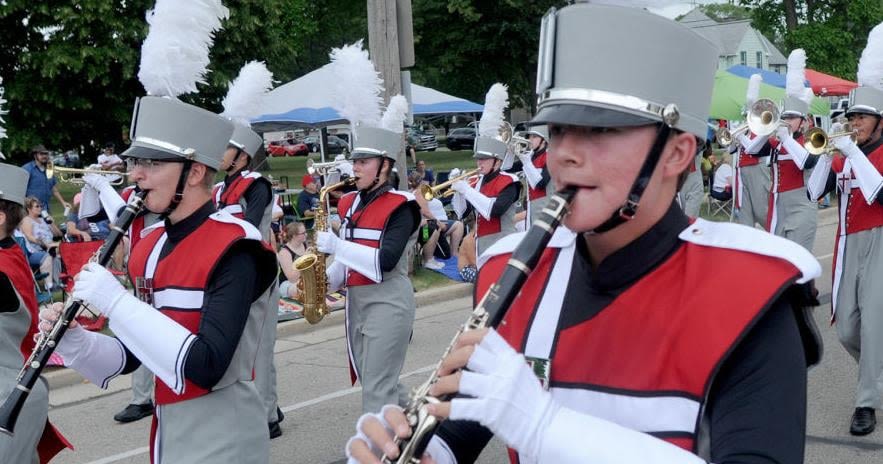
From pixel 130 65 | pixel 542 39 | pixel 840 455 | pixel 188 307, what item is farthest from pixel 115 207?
pixel 130 65

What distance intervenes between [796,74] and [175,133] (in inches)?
362

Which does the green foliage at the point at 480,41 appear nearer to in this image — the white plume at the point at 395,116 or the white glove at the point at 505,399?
the white plume at the point at 395,116

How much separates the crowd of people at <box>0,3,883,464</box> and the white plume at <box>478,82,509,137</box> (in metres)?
5.15

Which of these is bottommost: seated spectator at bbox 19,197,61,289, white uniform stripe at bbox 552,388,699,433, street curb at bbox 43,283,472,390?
street curb at bbox 43,283,472,390

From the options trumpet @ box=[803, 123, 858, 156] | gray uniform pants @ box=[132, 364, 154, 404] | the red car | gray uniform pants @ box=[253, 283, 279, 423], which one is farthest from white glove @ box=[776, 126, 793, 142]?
the red car

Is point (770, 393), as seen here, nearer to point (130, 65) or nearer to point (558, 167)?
point (558, 167)

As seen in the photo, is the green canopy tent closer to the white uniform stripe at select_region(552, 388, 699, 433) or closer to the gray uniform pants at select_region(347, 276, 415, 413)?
the gray uniform pants at select_region(347, 276, 415, 413)

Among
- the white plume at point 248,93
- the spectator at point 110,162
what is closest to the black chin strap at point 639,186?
the spectator at point 110,162

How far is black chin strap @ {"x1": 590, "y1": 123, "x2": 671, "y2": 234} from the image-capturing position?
1.92 meters

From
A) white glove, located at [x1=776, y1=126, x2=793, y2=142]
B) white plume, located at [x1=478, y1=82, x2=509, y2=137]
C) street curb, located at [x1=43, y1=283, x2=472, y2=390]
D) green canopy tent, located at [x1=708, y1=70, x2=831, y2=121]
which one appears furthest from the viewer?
green canopy tent, located at [x1=708, y1=70, x2=831, y2=121]

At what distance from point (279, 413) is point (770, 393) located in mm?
5731

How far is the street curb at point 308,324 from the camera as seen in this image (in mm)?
8648

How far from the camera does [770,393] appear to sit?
177cm

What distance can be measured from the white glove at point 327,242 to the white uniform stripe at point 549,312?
179 inches
